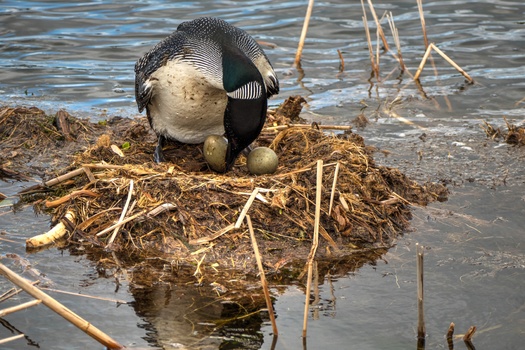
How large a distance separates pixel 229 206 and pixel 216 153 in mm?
1001

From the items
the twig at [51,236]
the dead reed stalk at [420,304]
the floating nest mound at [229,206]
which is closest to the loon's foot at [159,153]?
the floating nest mound at [229,206]

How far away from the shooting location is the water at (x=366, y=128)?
5.12 m

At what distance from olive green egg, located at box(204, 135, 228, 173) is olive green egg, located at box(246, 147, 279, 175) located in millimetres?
287

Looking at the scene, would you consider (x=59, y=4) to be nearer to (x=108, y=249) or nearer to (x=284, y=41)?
(x=284, y=41)

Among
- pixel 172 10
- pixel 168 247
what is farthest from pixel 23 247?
pixel 172 10

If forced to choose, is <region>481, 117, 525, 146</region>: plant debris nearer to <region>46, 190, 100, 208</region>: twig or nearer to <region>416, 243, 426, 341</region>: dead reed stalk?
<region>416, 243, 426, 341</region>: dead reed stalk

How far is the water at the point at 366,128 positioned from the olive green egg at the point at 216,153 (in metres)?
1.58

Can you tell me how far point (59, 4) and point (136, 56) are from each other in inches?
148

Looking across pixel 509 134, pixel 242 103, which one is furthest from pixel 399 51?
pixel 242 103

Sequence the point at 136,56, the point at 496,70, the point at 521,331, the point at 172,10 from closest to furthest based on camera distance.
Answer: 1. the point at 521,331
2. the point at 496,70
3. the point at 136,56
4. the point at 172,10

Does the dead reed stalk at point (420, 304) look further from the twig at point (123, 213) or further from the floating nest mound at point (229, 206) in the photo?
the twig at point (123, 213)

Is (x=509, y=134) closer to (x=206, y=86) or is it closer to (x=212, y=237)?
(x=206, y=86)

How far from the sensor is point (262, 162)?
277 inches

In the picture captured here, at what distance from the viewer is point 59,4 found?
53.5 ft
